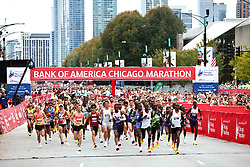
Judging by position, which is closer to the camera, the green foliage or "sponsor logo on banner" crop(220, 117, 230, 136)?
"sponsor logo on banner" crop(220, 117, 230, 136)

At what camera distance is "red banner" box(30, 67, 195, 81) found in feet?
133

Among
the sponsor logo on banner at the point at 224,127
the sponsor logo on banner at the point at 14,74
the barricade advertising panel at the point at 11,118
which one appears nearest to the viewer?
the sponsor logo on banner at the point at 224,127

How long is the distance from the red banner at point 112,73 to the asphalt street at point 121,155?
20.3m

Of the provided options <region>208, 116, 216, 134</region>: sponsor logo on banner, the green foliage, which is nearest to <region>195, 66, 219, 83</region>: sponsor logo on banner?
<region>208, 116, 216, 134</region>: sponsor logo on banner

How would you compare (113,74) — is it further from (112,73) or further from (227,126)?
(227,126)

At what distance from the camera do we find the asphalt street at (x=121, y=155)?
46.0 feet

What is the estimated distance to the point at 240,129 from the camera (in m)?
19.3

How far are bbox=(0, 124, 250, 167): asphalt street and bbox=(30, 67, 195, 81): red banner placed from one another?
20.3 meters

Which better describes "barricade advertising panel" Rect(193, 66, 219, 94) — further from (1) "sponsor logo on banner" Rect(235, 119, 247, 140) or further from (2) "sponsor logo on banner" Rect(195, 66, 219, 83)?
(1) "sponsor logo on banner" Rect(235, 119, 247, 140)

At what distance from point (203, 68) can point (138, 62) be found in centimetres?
5618

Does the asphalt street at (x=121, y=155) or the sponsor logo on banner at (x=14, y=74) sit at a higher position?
the sponsor logo on banner at (x=14, y=74)

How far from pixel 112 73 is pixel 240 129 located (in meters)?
22.7

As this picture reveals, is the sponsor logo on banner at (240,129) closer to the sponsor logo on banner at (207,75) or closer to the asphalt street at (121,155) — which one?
the asphalt street at (121,155)

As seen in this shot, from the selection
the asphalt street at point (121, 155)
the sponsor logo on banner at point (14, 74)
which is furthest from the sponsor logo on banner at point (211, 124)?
the sponsor logo on banner at point (14, 74)
